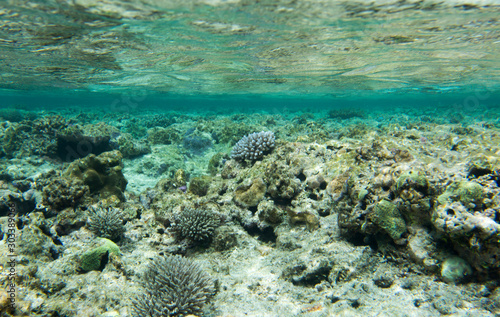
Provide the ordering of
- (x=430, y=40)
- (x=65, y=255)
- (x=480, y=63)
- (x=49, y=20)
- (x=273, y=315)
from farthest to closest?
(x=480, y=63), (x=430, y=40), (x=49, y=20), (x=65, y=255), (x=273, y=315)

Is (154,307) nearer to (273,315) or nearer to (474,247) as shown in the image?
(273,315)

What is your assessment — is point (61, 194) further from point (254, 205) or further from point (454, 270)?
point (454, 270)

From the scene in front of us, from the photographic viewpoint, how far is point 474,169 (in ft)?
12.0

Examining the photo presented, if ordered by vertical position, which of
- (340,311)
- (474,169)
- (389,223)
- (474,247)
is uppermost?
(474,169)

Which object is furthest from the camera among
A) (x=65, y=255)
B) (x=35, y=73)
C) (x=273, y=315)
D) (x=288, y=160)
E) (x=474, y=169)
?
(x=35, y=73)

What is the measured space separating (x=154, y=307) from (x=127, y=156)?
11.2 m

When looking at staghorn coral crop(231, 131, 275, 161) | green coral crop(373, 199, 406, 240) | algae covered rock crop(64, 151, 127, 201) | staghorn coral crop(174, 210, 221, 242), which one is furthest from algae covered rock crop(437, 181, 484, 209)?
algae covered rock crop(64, 151, 127, 201)

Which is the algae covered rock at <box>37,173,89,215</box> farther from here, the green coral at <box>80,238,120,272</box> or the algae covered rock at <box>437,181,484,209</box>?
the algae covered rock at <box>437,181,484,209</box>

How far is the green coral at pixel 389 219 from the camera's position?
3643 mm

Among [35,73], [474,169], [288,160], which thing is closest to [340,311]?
[474,169]

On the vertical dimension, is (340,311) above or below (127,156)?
above

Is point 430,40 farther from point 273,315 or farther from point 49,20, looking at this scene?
point 49,20

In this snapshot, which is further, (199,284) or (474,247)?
(199,284)

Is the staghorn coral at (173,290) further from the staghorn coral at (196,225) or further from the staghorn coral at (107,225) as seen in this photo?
the staghorn coral at (107,225)
